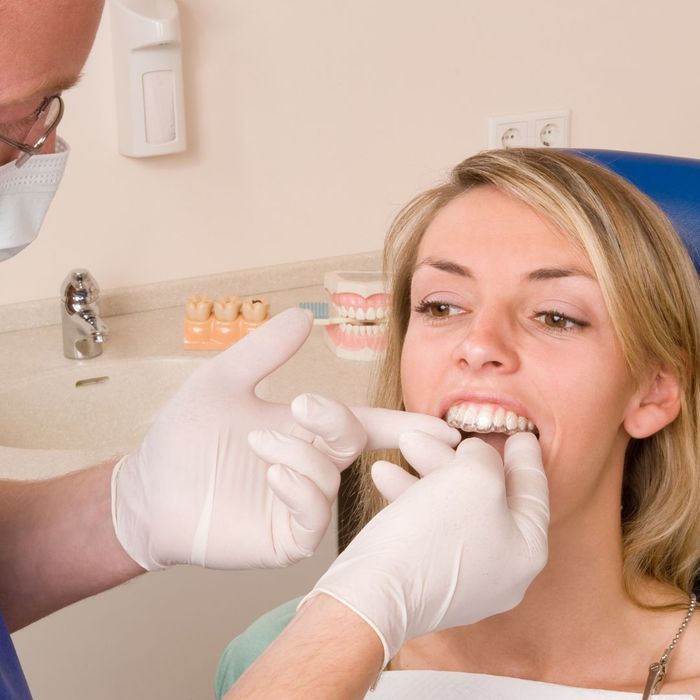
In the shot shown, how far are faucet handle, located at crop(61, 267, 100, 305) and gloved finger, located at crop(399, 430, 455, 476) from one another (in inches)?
47.7

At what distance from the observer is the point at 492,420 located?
150 cm

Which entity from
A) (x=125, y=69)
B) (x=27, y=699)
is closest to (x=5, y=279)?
(x=125, y=69)

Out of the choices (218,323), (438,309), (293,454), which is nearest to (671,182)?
(438,309)

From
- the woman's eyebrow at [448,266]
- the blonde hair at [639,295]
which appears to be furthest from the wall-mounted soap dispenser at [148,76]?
the woman's eyebrow at [448,266]

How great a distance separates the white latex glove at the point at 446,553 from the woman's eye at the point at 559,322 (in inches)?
9.4

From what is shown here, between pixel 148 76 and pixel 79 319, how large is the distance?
52 cm

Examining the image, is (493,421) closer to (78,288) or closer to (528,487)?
(528,487)

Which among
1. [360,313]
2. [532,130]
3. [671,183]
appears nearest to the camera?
[671,183]

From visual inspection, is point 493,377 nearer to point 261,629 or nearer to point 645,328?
point 645,328

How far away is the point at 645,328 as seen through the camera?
5.07 ft

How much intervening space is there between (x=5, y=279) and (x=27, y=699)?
51.5 inches

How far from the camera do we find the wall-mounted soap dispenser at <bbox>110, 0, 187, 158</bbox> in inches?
96.3

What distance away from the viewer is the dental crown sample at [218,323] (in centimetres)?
250

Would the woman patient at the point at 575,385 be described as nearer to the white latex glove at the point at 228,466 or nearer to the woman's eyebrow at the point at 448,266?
the woman's eyebrow at the point at 448,266
